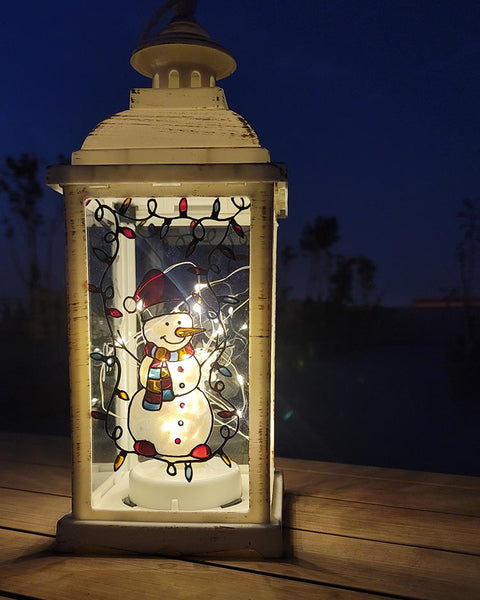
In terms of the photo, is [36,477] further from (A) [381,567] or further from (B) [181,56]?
(B) [181,56]

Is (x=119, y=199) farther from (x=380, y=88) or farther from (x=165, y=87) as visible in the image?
(x=380, y=88)

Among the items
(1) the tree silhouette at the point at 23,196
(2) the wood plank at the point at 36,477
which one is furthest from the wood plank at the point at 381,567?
(1) the tree silhouette at the point at 23,196

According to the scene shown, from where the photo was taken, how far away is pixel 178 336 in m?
1.04

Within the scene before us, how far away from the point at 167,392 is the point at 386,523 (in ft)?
1.96

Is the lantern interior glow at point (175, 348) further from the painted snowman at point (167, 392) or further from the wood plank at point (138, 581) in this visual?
the wood plank at point (138, 581)

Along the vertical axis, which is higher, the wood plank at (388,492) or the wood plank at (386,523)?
the wood plank at (386,523)

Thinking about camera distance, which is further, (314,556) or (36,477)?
(36,477)

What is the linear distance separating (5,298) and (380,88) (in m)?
3.46

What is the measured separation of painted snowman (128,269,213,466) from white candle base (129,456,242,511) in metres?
0.06

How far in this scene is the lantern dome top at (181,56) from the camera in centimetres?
106

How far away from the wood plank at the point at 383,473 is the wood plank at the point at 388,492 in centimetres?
3

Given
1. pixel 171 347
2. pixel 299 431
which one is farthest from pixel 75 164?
pixel 299 431

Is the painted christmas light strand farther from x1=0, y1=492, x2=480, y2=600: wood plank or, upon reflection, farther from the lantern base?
x1=0, y1=492, x2=480, y2=600: wood plank

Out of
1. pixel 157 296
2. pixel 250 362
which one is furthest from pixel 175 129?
pixel 250 362
